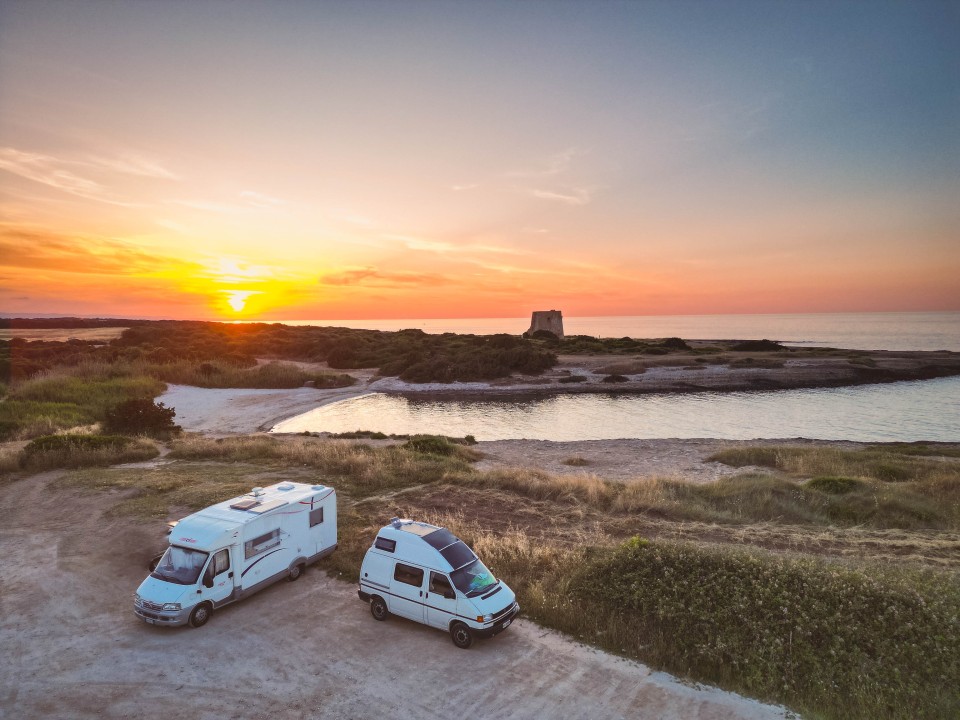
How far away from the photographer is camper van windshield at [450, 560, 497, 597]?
12922 millimetres

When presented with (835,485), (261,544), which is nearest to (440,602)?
(261,544)

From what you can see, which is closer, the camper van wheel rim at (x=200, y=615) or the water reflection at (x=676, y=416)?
the camper van wheel rim at (x=200, y=615)

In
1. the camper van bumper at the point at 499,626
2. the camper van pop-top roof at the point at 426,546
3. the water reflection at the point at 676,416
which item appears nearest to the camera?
the camper van bumper at the point at 499,626

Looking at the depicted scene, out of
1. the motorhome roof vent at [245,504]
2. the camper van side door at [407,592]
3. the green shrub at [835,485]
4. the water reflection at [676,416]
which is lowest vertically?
the water reflection at [676,416]

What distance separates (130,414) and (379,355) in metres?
63.2

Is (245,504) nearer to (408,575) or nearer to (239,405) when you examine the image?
(408,575)

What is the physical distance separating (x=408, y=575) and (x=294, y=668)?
3.20 meters

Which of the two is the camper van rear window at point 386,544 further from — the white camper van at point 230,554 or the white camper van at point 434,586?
the white camper van at point 230,554

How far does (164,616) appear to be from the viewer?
525 inches

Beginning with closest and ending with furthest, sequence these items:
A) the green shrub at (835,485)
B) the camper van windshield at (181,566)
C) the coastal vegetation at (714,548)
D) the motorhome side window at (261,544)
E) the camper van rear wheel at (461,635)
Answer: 1. the coastal vegetation at (714,548)
2. the camper van rear wheel at (461,635)
3. the camper van windshield at (181,566)
4. the motorhome side window at (261,544)
5. the green shrub at (835,485)

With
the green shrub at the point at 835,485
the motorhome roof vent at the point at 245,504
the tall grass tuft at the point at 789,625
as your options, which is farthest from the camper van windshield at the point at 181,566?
the green shrub at the point at 835,485

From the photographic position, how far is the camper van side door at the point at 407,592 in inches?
532

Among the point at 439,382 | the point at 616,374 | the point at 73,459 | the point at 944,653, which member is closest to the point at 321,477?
the point at 73,459

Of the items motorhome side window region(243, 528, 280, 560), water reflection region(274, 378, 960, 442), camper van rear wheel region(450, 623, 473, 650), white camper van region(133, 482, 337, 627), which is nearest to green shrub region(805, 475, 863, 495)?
camper van rear wheel region(450, 623, 473, 650)
